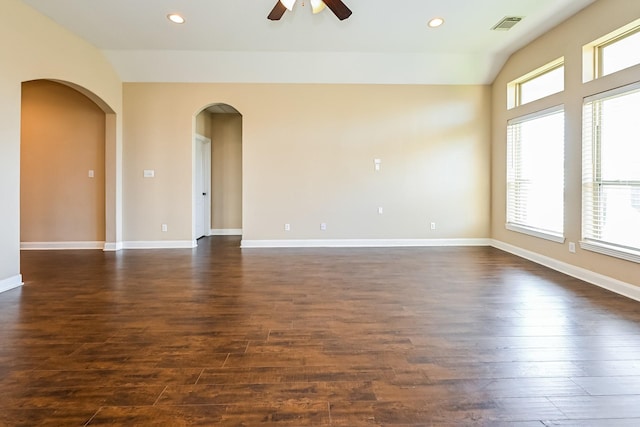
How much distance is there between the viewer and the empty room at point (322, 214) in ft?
6.59

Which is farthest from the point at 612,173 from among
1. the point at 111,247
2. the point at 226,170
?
the point at 111,247

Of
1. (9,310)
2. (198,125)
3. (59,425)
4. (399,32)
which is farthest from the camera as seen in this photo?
(198,125)

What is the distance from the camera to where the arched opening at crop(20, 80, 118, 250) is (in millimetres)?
6230

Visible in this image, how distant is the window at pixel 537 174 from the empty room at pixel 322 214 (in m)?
0.05

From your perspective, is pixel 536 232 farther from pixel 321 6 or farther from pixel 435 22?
pixel 321 6

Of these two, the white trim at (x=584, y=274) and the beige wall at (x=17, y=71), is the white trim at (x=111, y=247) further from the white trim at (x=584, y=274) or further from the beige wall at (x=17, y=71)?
the white trim at (x=584, y=274)

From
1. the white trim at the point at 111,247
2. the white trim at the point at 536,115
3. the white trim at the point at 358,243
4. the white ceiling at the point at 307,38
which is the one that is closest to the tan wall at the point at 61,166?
the white trim at the point at 111,247

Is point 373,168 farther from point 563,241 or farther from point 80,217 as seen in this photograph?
point 80,217

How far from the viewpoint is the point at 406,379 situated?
2.04 meters

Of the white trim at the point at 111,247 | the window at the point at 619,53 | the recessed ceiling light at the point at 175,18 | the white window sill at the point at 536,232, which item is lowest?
the white trim at the point at 111,247

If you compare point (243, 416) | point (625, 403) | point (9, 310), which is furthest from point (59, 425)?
point (625, 403)

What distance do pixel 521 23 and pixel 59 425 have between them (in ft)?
19.8

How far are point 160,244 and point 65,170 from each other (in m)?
2.07

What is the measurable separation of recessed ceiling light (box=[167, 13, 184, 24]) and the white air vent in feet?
13.6
